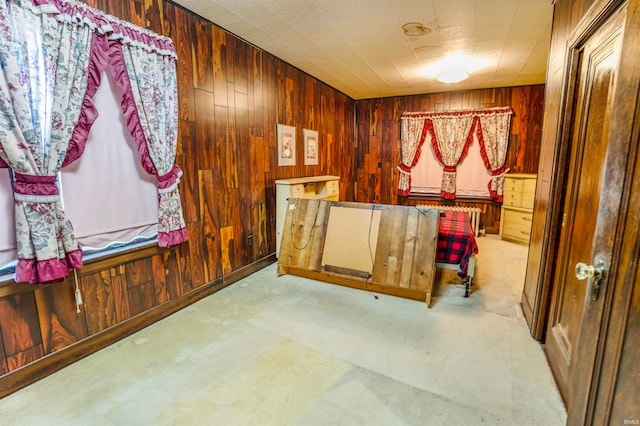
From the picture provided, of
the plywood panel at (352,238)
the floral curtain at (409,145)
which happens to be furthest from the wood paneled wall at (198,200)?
the floral curtain at (409,145)

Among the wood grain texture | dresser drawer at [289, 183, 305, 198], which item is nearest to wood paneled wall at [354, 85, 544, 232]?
the wood grain texture

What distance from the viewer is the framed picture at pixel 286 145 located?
4.08m

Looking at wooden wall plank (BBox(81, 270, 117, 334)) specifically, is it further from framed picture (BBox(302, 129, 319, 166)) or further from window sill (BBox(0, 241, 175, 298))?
framed picture (BBox(302, 129, 319, 166))

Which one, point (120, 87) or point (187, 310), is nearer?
point (120, 87)

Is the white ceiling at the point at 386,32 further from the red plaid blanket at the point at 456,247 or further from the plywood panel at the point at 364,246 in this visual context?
the red plaid blanket at the point at 456,247

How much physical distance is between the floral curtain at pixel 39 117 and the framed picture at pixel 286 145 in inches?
91.9

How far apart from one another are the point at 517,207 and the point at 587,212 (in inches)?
148

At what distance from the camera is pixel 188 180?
281 cm

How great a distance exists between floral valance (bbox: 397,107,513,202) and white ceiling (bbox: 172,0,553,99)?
3.02 ft

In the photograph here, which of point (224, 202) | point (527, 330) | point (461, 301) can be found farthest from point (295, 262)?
point (527, 330)

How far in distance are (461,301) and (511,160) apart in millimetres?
3561

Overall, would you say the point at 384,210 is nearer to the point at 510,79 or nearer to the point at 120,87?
the point at 120,87

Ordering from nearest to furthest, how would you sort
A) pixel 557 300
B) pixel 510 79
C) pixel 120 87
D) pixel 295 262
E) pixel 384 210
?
pixel 557 300
pixel 120 87
pixel 384 210
pixel 295 262
pixel 510 79

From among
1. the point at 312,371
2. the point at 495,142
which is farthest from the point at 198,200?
the point at 495,142
